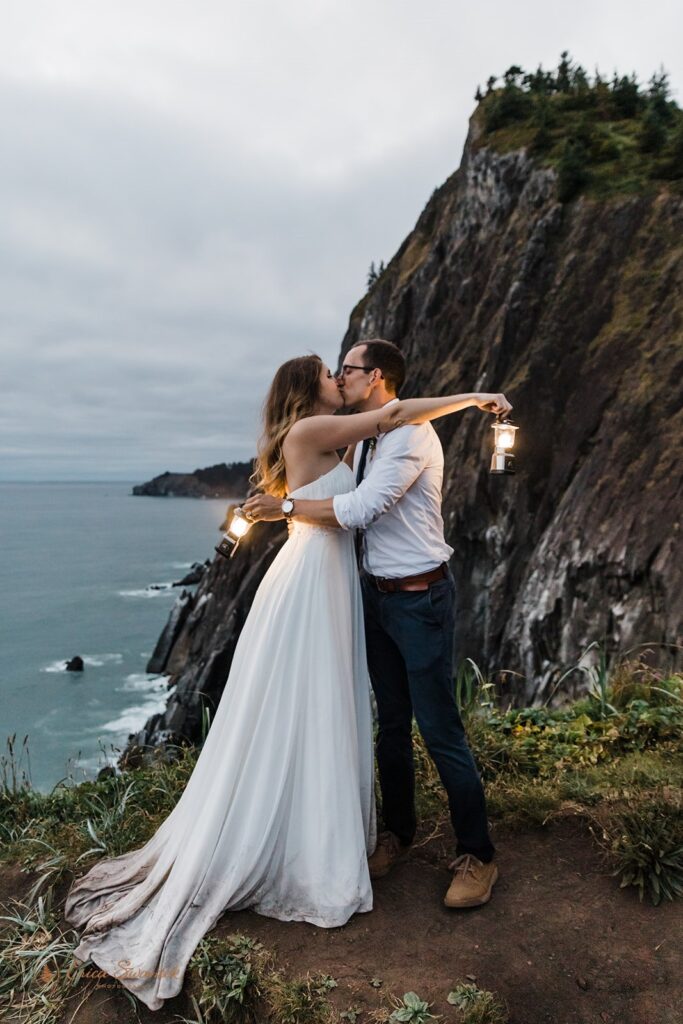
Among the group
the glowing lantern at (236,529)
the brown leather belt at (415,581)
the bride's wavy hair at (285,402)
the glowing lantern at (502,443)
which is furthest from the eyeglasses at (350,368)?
the brown leather belt at (415,581)

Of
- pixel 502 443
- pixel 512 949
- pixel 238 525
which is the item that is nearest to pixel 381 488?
pixel 238 525

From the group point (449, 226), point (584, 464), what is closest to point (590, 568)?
point (584, 464)

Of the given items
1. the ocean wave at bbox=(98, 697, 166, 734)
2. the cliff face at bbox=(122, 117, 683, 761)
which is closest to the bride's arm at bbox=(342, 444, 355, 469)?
the cliff face at bbox=(122, 117, 683, 761)

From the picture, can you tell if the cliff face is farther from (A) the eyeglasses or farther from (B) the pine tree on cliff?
(A) the eyeglasses

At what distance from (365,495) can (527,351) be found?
25840mm

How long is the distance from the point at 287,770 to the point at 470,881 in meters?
1.21

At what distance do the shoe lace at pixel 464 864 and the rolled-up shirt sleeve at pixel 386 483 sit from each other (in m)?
2.01

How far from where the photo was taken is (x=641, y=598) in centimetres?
1541

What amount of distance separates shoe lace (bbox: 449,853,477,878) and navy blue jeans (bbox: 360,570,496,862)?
36 millimetres

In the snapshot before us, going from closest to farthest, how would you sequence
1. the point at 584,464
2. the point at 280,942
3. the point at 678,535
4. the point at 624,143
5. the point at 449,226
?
the point at 280,942 → the point at 678,535 → the point at 584,464 → the point at 624,143 → the point at 449,226

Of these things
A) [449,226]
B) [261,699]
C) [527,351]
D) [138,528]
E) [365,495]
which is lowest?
[138,528]

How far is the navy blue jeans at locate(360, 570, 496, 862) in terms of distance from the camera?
3.96 metres

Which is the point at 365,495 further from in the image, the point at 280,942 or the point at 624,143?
the point at 624,143

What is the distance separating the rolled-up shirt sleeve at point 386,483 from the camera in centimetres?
389
